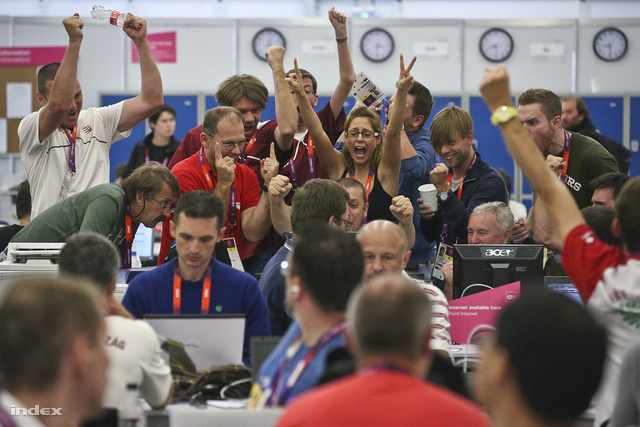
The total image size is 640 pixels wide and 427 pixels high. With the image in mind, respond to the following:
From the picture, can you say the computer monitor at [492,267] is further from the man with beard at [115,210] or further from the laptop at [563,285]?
the man with beard at [115,210]

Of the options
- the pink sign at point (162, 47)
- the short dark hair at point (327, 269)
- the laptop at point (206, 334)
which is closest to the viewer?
the short dark hair at point (327, 269)

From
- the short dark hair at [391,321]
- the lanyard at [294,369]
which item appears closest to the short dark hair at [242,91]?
the lanyard at [294,369]

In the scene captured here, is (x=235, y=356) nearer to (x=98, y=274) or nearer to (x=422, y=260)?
(x=98, y=274)

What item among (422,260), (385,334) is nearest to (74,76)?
(422,260)

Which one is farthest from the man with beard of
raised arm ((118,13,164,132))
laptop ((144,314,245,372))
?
laptop ((144,314,245,372))

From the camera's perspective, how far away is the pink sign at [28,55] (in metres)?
9.41

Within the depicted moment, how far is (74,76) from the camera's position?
3998 mm

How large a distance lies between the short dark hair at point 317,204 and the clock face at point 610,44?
7.62 meters

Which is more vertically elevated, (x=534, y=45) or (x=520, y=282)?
(x=534, y=45)

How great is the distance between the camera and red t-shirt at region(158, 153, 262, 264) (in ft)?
14.1

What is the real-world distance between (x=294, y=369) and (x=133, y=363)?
60cm

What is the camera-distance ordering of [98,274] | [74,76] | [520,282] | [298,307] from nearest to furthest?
1. [298,307]
2. [98,274]
3. [520,282]
4. [74,76]

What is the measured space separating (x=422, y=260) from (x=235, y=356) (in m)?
1.87

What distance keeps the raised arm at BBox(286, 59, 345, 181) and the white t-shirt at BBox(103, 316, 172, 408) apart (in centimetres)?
226
